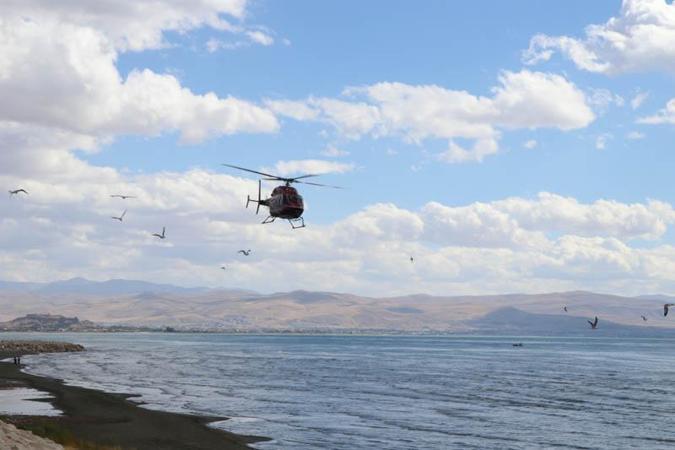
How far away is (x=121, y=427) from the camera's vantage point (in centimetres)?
4519

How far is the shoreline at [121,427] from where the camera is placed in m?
39.1

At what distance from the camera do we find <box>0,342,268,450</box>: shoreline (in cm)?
3909

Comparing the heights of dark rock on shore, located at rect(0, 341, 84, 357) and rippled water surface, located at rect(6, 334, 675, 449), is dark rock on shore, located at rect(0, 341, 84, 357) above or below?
below

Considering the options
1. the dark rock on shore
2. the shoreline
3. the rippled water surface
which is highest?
the shoreline

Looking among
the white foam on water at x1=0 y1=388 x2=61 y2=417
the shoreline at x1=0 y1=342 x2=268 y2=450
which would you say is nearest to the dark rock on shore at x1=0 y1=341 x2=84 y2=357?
the white foam on water at x1=0 y1=388 x2=61 y2=417

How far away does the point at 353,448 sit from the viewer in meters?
41.8

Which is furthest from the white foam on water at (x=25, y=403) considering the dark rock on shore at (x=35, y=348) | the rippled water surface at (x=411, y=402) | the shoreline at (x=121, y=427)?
the dark rock on shore at (x=35, y=348)

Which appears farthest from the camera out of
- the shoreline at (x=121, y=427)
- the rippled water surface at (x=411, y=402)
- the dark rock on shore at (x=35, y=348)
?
the dark rock on shore at (x=35, y=348)

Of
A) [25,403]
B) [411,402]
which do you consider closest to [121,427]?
[25,403]

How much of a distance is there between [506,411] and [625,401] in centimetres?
1512

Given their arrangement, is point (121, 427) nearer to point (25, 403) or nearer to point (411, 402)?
point (25, 403)

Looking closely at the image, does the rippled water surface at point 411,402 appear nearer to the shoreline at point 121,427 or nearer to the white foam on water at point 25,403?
the shoreline at point 121,427

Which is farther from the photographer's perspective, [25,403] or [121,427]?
[25,403]

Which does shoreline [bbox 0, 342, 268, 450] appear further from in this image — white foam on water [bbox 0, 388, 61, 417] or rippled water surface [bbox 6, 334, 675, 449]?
rippled water surface [bbox 6, 334, 675, 449]
